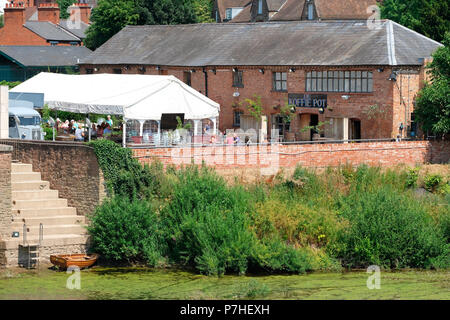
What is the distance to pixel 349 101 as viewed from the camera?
44.1 metres

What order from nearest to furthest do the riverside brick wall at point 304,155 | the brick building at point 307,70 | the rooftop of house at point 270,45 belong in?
1. the riverside brick wall at point 304,155
2. the brick building at point 307,70
3. the rooftop of house at point 270,45

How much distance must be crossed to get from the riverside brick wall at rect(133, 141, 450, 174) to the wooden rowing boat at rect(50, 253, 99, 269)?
14.9ft

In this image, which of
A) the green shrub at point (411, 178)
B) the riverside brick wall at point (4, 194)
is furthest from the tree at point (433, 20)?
the riverside brick wall at point (4, 194)

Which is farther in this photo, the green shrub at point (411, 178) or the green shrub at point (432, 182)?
the green shrub at point (411, 178)

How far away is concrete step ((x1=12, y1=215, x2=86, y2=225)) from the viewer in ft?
109

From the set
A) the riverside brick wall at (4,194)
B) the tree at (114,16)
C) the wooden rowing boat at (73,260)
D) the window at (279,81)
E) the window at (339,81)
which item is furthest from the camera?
the tree at (114,16)

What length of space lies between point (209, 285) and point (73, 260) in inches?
184

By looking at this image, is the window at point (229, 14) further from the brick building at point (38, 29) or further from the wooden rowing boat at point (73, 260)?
the wooden rowing boat at point (73, 260)

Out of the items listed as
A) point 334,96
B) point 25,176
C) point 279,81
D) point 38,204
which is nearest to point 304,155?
point 334,96

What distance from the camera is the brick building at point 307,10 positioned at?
6781cm

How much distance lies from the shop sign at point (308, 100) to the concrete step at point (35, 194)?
1471cm

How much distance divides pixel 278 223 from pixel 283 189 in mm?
2862
